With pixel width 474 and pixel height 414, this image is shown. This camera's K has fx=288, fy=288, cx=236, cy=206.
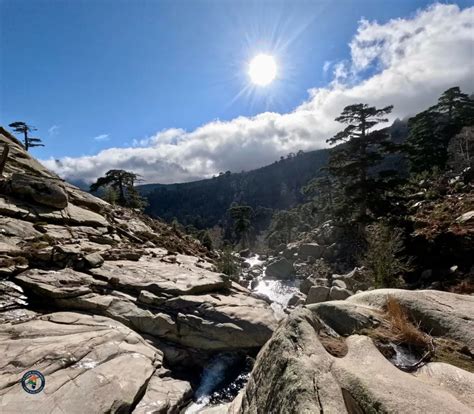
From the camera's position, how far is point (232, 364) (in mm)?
10508

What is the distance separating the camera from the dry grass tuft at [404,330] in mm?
3859

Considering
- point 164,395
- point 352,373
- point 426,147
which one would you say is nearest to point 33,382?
point 164,395

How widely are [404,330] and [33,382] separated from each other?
7.31 metres

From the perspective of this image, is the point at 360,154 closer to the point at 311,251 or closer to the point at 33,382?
the point at 311,251

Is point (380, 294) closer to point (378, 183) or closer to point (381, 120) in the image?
point (378, 183)

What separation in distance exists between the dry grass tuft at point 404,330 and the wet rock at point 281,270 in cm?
2520

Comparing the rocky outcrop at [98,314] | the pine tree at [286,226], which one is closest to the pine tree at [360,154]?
the rocky outcrop at [98,314]

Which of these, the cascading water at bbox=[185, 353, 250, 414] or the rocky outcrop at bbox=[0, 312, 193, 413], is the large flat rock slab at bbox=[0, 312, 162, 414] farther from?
the cascading water at bbox=[185, 353, 250, 414]

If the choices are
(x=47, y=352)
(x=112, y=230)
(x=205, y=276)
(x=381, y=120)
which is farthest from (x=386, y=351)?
(x=381, y=120)

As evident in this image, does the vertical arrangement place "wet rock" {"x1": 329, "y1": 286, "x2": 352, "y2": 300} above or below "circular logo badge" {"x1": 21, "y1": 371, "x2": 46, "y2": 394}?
below

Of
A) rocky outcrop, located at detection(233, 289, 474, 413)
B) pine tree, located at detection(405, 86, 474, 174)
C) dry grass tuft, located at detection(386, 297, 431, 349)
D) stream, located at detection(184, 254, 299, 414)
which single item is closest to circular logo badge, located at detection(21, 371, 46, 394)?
stream, located at detection(184, 254, 299, 414)

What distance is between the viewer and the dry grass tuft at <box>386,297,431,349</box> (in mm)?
3859

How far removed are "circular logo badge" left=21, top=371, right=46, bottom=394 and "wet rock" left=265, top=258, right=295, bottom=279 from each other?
24.8 metres

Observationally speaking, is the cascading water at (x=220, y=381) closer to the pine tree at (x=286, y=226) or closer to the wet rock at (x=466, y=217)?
the wet rock at (x=466, y=217)
